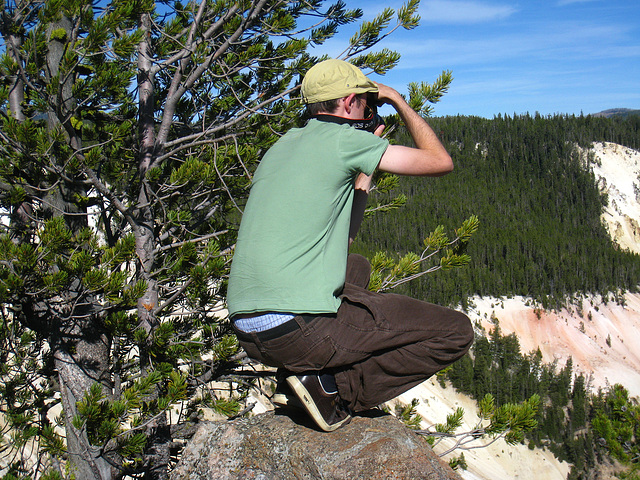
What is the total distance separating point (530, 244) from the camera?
92188 millimetres

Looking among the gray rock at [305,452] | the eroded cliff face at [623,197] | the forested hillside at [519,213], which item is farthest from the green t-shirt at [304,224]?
the eroded cliff face at [623,197]

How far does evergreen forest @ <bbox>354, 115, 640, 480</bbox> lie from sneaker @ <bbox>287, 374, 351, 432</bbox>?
12.2 meters

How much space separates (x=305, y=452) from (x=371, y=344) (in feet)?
2.77

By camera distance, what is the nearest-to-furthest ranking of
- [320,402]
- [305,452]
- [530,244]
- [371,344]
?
1. [371,344]
2. [320,402]
3. [305,452]
4. [530,244]

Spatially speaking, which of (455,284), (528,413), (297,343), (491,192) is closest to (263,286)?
(297,343)

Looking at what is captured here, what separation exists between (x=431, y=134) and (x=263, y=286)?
112 cm

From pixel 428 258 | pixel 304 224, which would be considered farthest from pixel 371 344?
pixel 428 258

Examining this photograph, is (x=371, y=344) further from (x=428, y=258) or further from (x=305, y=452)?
(x=428, y=258)

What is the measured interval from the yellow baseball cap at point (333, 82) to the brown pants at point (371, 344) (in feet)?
3.28

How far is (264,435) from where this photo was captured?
3.22 metres

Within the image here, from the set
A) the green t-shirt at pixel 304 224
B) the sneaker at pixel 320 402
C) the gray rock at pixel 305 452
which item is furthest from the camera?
the gray rock at pixel 305 452

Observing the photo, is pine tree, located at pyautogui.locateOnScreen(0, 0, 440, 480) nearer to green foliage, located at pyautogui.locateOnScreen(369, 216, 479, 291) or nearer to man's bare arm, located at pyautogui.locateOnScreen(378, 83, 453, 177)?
green foliage, located at pyautogui.locateOnScreen(369, 216, 479, 291)

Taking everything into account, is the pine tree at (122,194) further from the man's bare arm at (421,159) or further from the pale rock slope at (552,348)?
the pale rock slope at (552,348)

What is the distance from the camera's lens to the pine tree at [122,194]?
130 inches
